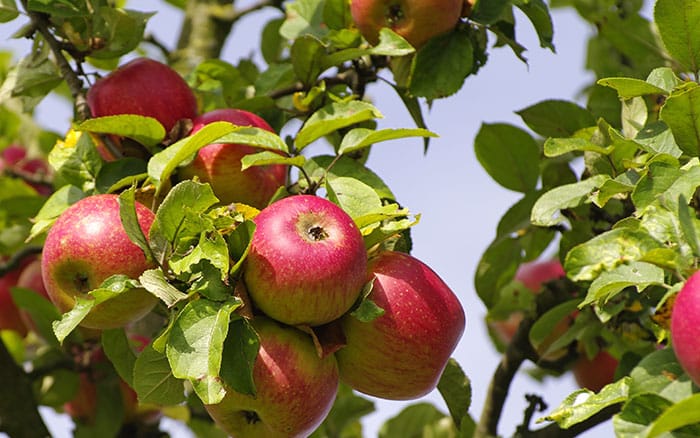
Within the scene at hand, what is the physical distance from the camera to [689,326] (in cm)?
100

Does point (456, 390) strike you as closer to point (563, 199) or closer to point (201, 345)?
point (563, 199)

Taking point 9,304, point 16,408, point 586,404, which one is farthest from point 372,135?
point 9,304

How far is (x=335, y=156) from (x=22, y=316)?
119 centimetres

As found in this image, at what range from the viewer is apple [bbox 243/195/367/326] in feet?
4.04

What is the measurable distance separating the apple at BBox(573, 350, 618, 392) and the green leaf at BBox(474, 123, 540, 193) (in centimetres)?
44

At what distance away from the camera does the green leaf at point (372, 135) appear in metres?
1.38

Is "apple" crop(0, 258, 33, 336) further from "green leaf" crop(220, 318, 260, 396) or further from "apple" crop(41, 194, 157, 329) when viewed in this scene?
"green leaf" crop(220, 318, 260, 396)

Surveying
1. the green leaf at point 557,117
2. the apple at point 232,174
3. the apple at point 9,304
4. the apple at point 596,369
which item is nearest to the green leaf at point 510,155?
the green leaf at point 557,117

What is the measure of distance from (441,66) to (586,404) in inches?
29.1

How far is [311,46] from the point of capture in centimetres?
170

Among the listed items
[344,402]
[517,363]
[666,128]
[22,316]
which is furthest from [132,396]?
[666,128]

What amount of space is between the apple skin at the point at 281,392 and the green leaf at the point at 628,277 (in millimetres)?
362

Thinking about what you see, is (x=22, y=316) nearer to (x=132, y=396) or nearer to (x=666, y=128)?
(x=132, y=396)

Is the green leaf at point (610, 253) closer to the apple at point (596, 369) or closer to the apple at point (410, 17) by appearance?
the apple at point (410, 17)
